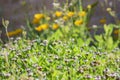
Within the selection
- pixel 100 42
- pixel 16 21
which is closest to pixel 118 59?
pixel 100 42

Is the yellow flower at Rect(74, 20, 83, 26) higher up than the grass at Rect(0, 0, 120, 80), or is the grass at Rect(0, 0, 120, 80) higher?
the grass at Rect(0, 0, 120, 80)

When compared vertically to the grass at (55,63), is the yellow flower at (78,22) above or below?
below

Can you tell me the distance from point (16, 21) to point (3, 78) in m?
4.81

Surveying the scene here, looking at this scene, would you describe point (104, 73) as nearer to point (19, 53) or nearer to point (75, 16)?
point (19, 53)

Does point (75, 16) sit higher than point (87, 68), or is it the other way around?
point (87, 68)

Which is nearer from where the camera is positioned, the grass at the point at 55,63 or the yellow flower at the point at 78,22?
the grass at the point at 55,63

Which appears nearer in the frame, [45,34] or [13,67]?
[13,67]

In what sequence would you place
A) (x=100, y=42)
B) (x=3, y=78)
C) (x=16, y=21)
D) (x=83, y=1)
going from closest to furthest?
(x=3, y=78) → (x=100, y=42) → (x=83, y=1) → (x=16, y=21)

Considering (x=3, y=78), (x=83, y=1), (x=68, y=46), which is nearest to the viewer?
(x=3, y=78)

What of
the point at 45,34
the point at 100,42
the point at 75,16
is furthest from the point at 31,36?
the point at 100,42

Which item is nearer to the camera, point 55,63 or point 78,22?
point 55,63

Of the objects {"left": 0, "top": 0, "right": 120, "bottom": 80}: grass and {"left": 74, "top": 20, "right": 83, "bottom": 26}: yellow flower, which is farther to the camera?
{"left": 74, "top": 20, "right": 83, "bottom": 26}: yellow flower

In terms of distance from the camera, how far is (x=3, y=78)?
285cm

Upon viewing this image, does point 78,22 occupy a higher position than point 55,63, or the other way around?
point 55,63
